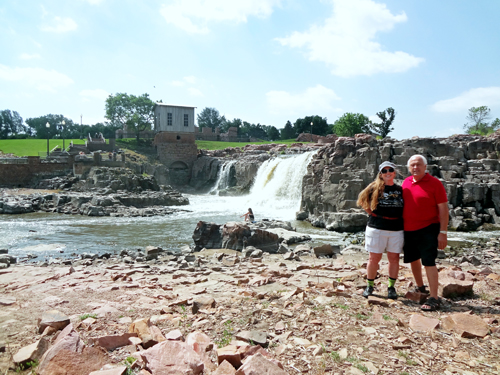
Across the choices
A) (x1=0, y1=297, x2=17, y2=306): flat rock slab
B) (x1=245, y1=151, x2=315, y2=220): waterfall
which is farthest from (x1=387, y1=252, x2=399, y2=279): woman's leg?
(x1=245, y1=151, x2=315, y2=220): waterfall

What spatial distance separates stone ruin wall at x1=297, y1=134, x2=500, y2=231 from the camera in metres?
15.7

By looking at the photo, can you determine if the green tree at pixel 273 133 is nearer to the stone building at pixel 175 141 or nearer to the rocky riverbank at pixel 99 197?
the stone building at pixel 175 141

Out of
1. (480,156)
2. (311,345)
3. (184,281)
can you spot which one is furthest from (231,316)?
(480,156)

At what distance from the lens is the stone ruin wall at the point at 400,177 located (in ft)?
51.5

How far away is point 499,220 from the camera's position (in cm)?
1539

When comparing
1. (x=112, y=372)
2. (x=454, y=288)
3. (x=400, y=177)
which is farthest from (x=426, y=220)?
(x=400, y=177)

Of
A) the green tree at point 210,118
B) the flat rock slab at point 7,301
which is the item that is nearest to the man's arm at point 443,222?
the flat rock slab at point 7,301

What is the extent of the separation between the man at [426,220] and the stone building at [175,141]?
131ft

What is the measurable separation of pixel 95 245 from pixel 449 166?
17529 mm

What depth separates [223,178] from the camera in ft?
119

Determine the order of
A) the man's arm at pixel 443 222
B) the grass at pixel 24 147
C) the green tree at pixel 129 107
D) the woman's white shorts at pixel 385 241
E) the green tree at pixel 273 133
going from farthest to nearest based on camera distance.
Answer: the green tree at pixel 273 133 < the green tree at pixel 129 107 < the grass at pixel 24 147 < the woman's white shorts at pixel 385 241 < the man's arm at pixel 443 222

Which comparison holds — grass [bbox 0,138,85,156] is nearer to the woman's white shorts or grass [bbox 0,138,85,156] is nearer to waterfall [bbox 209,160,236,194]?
waterfall [bbox 209,160,236,194]

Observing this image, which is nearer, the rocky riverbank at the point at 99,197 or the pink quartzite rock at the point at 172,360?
the pink quartzite rock at the point at 172,360

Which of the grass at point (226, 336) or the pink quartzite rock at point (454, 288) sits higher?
the pink quartzite rock at point (454, 288)
